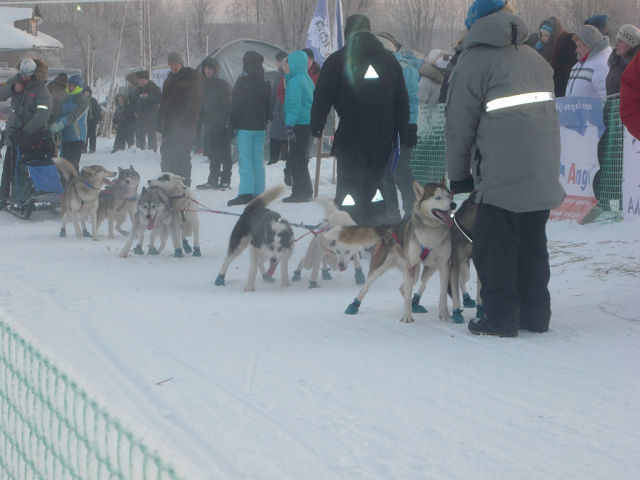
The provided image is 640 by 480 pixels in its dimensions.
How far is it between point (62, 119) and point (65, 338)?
24.1 feet

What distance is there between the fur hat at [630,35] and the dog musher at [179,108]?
6419 mm

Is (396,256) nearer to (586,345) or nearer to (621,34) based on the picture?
(586,345)

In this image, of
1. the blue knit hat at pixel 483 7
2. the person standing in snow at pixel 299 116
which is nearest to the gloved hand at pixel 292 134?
the person standing in snow at pixel 299 116

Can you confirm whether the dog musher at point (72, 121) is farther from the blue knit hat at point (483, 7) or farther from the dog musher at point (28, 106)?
the blue knit hat at point (483, 7)

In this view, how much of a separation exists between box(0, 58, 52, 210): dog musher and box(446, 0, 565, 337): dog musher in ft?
24.9

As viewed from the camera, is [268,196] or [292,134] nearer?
[268,196]

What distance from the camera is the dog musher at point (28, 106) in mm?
10562

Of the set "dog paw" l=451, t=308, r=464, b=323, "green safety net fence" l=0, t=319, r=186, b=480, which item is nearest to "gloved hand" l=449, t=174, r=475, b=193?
"dog paw" l=451, t=308, r=464, b=323

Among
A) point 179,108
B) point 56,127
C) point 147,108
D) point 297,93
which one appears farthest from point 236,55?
point 297,93

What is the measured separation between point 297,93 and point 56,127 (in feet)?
11.2

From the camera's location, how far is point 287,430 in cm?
303

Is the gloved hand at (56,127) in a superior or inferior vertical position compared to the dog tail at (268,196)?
superior

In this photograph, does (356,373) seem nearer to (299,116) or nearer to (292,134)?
(299,116)

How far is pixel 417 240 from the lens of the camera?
480 cm
